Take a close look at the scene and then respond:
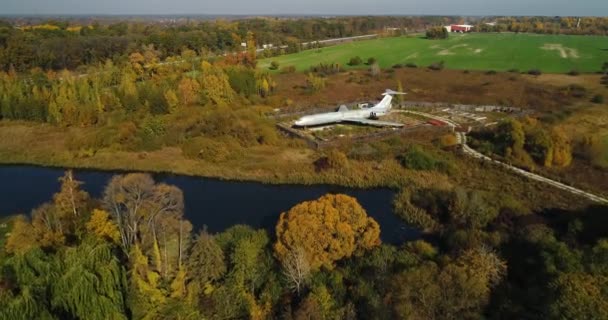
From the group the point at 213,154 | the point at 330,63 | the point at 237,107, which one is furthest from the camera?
the point at 330,63

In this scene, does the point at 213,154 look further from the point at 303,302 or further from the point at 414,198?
the point at 303,302

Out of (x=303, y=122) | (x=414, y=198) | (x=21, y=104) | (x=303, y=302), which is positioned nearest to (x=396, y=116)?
(x=303, y=122)

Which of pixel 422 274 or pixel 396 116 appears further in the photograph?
pixel 396 116

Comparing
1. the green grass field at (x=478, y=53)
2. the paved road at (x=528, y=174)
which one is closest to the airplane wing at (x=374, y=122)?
the paved road at (x=528, y=174)

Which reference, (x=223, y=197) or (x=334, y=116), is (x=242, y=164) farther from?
(x=334, y=116)

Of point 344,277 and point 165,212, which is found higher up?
point 165,212

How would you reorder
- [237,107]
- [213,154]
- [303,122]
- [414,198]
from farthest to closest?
1. [237,107]
2. [303,122]
3. [213,154]
4. [414,198]

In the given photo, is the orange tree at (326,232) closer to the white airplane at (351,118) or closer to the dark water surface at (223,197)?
the dark water surface at (223,197)
